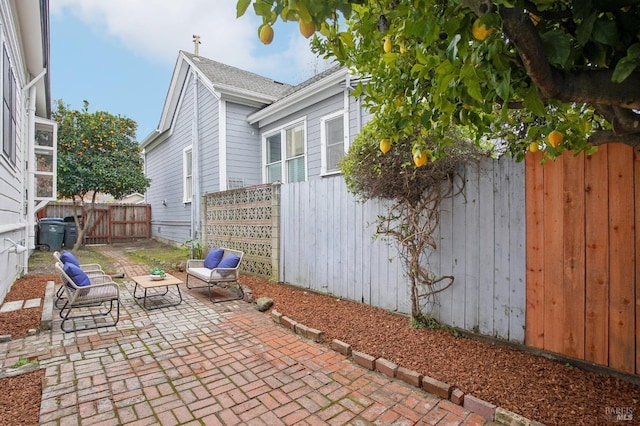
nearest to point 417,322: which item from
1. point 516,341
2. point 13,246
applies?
point 516,341

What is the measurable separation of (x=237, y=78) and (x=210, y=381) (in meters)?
10.2

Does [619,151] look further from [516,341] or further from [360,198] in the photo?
[360,198]

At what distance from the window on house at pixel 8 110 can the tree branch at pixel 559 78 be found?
6.83 meters

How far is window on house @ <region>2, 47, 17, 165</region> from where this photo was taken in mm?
5164

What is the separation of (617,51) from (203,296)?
6.26 metres

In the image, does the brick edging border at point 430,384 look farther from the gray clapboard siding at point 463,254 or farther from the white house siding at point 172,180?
the white house siding at point 172,180

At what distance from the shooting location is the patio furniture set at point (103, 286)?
Answer: 444 cm

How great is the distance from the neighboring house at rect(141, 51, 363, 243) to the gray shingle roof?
0.05 meters

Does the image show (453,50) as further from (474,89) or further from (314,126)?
(314,126)

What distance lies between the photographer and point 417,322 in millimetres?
4039

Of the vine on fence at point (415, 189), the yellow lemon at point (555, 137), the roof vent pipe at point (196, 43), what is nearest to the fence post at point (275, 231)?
the vine on fence at point (415, 189)

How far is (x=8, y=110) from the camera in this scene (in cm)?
564

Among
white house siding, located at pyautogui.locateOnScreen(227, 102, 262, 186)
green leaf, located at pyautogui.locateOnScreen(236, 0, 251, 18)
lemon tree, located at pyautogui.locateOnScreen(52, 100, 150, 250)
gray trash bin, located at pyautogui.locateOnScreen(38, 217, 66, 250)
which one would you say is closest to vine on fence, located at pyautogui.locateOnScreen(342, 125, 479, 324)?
green leaf, located at pyautogui.locateOnScreen(236, 0, 251, 18)

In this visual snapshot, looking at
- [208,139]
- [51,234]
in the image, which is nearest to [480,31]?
[208,139]
